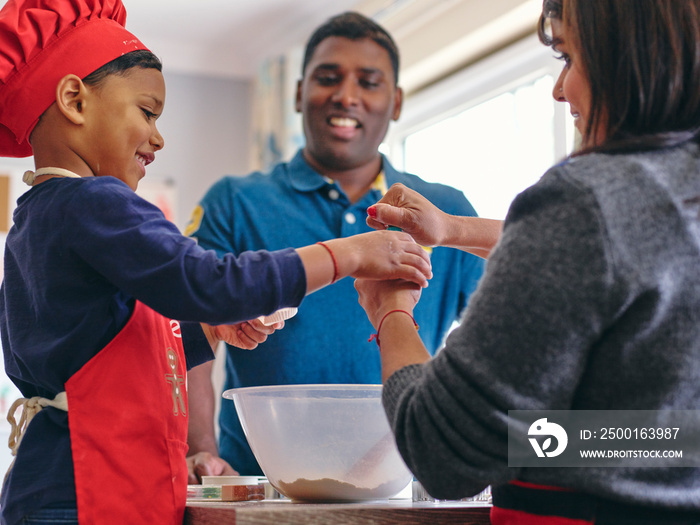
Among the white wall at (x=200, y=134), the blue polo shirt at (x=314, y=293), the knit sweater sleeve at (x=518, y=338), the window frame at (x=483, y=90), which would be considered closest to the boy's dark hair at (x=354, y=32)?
the blue polo shirt at (x=314, y=293)

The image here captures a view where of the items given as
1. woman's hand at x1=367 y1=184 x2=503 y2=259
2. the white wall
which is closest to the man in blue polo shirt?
woman's hand at x1=367 y1=184 x2=503 y2=259

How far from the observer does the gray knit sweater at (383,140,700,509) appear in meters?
0.61

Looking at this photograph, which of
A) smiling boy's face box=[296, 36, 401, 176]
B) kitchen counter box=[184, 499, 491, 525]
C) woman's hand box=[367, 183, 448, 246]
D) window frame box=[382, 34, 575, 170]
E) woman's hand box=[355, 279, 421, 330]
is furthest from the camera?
window frame box=[382, 34, 575, 170]

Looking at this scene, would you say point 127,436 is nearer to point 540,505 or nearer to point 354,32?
point 540,505

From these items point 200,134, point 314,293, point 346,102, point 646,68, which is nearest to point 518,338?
point 646,68

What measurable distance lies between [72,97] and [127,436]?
41 cm

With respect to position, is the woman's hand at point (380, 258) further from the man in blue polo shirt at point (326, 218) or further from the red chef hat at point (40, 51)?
the man in blue polo shirt at point (326, 218)

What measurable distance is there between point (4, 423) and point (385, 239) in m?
3.13

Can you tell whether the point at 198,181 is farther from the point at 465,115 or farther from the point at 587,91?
the point at 587,91

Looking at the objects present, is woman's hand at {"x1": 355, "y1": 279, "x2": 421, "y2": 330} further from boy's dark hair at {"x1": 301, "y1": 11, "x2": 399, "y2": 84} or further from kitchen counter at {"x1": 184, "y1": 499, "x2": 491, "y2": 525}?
boy's dark hair at {"x1": 301, "y1": 11, "x2": 399, "y2": 84}

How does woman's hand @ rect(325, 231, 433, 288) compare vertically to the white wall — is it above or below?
below

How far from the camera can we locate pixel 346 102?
5.63 ft

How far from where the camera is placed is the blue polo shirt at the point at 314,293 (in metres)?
1.46

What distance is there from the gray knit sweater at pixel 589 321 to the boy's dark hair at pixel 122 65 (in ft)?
1.81
